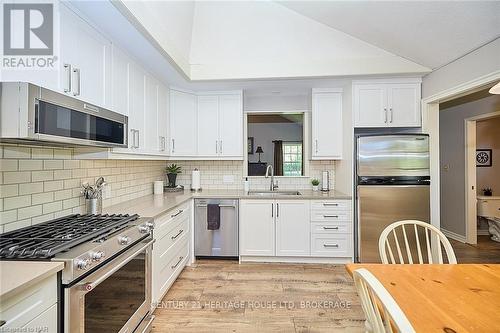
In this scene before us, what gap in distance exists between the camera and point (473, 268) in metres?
1.39

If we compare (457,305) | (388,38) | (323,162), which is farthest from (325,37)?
(457,305)

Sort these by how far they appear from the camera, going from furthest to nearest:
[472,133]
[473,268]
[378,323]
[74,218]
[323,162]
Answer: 1. [472,133]
2. [323,162]
3. [74,218]
4. [473,268]
5. [378,323]

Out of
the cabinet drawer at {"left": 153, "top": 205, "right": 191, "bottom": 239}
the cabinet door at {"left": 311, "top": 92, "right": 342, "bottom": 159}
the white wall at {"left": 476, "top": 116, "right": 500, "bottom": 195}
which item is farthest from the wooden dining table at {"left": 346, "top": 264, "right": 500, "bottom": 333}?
the white wall at {"left": 476, "top": 116, "right": 500, "bottom": 195}

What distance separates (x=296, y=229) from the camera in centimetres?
331

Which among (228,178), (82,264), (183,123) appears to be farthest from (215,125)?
(82,264)

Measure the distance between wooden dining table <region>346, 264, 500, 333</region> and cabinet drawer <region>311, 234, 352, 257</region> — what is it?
6.19ft

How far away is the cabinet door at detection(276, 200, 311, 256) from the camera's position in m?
3.30

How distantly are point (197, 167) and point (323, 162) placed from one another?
6.51ft

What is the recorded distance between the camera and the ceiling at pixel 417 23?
2088mm

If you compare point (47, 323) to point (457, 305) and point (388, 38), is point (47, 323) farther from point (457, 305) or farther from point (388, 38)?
point (388, 38)

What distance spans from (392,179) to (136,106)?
298cm

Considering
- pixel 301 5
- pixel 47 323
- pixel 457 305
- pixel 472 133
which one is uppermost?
pixel 301 5

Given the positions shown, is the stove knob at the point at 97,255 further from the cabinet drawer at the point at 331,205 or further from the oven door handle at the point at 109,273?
the cabinet drawer at the point at 331,205

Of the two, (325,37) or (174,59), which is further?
(325,37)
